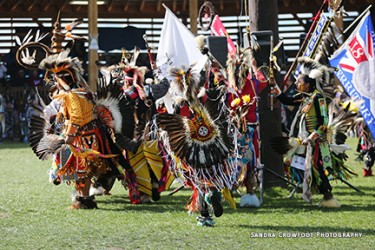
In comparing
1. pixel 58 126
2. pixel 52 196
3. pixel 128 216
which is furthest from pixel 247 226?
pixel 52 196

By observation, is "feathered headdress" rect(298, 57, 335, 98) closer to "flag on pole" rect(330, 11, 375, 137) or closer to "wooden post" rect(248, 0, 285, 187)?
"flag on pole" rect(330, 11, 375, 137)

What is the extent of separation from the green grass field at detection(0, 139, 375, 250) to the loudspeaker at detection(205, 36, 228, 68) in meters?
1.48

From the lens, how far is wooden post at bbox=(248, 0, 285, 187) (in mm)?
9914

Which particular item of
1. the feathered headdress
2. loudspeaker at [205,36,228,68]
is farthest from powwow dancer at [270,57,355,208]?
loudspeaker at [205,36,228,68]

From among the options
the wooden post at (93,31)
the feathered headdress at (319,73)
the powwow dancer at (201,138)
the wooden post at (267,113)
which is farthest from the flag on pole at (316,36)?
the wooden post at (93,31)

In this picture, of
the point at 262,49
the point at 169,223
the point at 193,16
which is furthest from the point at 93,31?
the point at 169,223

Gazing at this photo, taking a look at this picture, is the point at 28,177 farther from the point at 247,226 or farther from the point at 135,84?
the point at 247,226

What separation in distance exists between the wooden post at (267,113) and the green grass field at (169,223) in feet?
0.99

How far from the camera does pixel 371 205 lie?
843 cm

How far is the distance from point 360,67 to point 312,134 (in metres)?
1.00

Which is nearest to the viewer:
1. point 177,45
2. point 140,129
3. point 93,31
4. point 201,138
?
point 201,138

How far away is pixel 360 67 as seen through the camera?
28.9 ft

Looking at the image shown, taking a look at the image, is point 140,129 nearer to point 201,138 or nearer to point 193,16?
point 201,138

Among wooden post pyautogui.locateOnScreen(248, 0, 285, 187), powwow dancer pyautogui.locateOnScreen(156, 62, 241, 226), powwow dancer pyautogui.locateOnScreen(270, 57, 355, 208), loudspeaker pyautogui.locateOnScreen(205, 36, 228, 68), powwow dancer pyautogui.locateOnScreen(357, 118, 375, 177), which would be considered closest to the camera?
powwow dancer pyautogui.locateOnScreen(156, 62, 241, 226)
